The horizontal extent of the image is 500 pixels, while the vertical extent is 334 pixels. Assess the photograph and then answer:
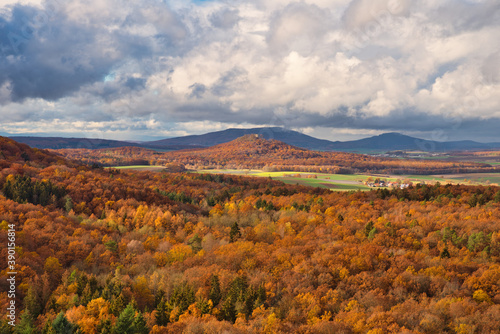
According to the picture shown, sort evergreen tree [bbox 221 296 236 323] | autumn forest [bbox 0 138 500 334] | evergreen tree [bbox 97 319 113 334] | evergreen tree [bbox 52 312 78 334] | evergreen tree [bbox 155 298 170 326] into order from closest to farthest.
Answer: evergreen tree [bbox 52 312 78 334] → evergreen tree [bbox 97 319 113 334] → autumn forest [bbox 0 138 500 334] → evergreen tree [bbox 155 298 170 326] → evergreen tree [bbox 221 296 236 323]

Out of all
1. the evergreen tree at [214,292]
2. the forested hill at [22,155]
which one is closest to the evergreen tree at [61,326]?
the evergreen tree at [214,292]

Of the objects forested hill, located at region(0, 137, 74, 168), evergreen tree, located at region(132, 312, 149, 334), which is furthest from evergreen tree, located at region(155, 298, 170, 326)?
forested hill, located at region(0, 137, 74, 168)

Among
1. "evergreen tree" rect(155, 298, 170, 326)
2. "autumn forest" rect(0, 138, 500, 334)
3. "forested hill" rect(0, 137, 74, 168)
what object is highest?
"forested hill" rect(0, 137, 74, 168)

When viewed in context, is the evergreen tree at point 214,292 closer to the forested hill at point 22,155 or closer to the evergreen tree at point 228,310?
the evergreen tree at point 228,310

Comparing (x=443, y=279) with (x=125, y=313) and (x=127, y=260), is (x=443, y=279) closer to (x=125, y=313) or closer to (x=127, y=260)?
(x=125, y=313)

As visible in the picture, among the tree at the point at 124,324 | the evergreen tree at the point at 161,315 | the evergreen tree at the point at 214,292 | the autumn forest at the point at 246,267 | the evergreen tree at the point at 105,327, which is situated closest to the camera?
the tree at the point at 124,324

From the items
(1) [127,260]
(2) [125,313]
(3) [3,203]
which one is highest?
(3) [3,203]

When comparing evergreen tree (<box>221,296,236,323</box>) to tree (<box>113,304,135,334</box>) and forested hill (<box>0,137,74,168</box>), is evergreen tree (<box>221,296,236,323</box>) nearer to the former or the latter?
tree (<box>113,304,135,334</box>)

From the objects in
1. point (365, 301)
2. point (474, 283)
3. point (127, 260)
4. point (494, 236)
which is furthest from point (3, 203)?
point (494, 236)

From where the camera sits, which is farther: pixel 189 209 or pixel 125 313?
pixel 189 209
